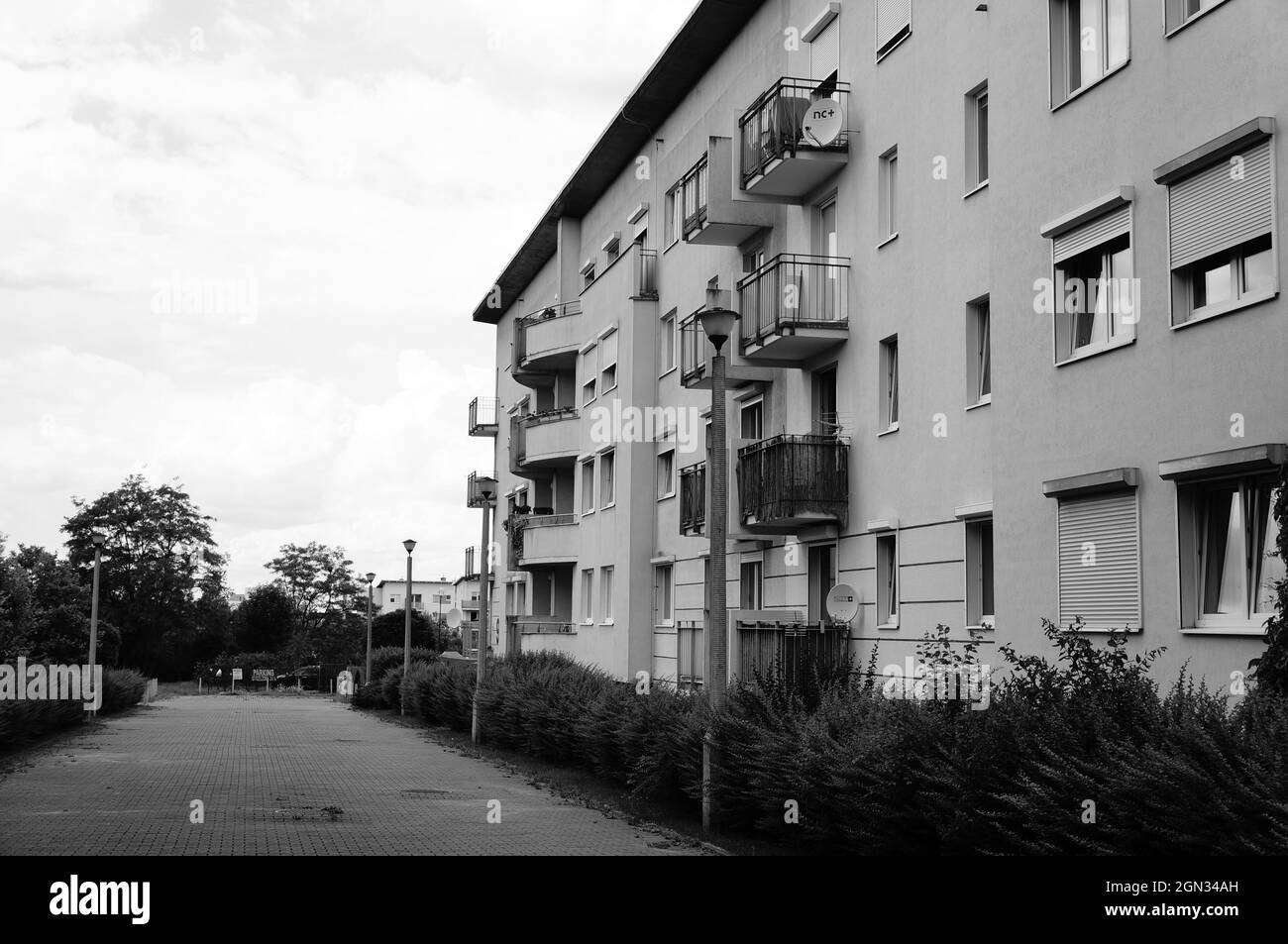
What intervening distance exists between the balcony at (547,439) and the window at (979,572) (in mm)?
20042

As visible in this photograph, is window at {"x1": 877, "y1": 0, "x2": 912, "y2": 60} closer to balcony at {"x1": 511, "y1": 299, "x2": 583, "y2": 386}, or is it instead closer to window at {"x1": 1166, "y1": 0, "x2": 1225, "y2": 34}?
window at {"x1": 1166, "y1": 0, "x2": 1225, "y2": 34}

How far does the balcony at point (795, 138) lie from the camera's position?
67.9ft

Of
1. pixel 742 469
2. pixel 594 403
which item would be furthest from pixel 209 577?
pixel 742 469

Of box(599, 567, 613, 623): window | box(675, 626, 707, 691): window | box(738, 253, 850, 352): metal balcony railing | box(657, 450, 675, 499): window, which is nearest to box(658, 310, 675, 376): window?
box(657, 450, 675, 499): window

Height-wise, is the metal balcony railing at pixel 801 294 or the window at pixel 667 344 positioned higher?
the window at pixel 667 344

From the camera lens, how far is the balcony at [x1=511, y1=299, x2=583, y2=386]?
122ft

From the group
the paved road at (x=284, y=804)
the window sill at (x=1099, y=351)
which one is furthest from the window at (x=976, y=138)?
the paved road at (x=284, y=804)

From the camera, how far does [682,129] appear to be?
96.8 feet

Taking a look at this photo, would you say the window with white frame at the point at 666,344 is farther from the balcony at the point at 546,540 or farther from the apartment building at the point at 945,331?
the balcony at the point at 546,540

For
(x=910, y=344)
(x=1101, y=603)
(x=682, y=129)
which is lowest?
(x=1101, y=603)

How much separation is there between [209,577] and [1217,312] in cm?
8653

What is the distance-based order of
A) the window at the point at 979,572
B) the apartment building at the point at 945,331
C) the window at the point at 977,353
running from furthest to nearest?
the window at the point at 977,353 → the window at the point at 979,572 → the apartment building at the point at 945,331

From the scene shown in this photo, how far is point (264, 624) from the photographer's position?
98.6 meters
